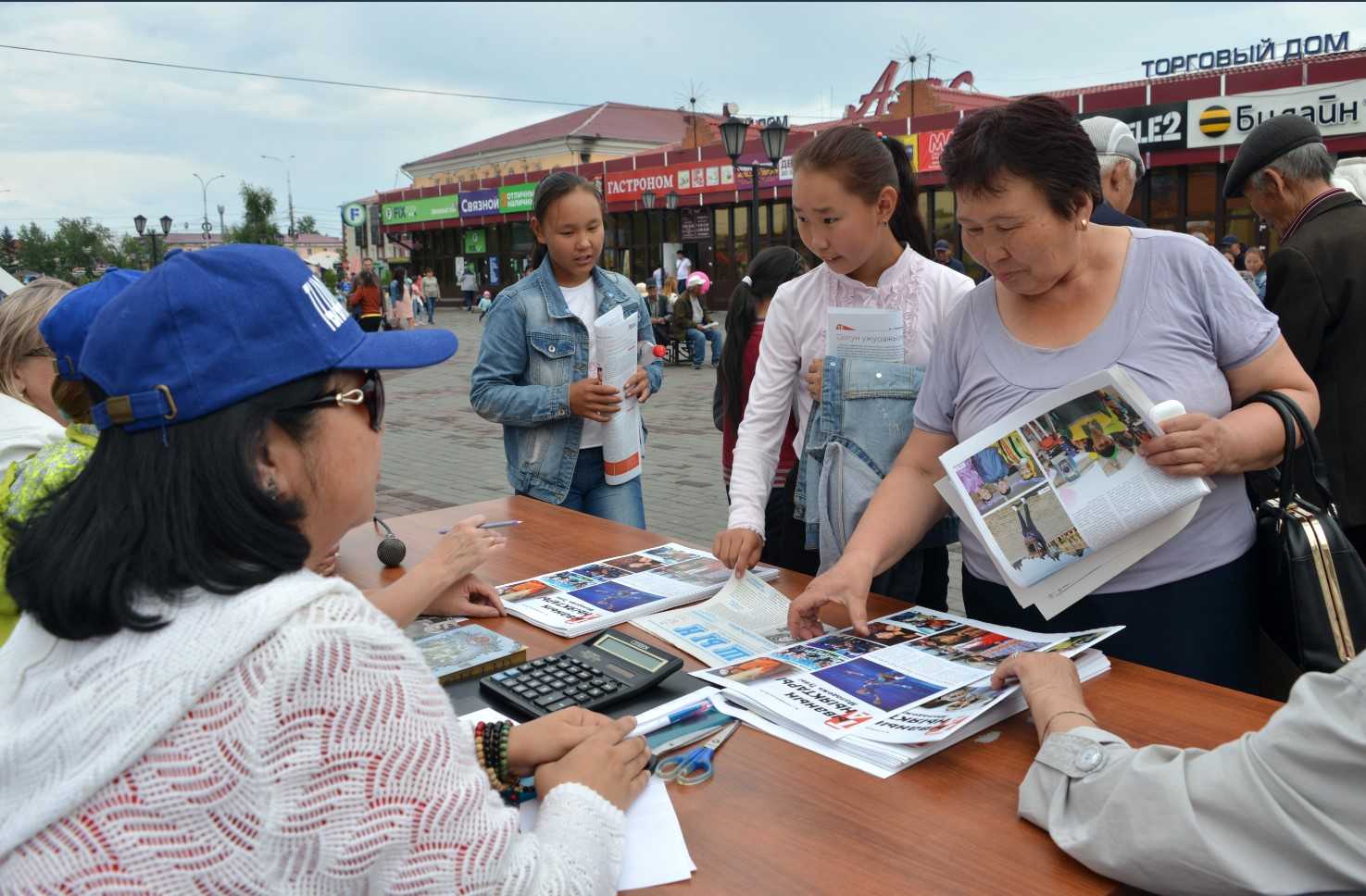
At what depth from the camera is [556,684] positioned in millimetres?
1527

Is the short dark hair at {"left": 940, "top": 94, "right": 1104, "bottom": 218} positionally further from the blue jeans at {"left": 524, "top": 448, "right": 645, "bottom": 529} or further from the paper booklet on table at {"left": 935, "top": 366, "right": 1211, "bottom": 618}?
the blue jeans at {"left": 524, "top": 448, "right": 645, "bottom": 529}

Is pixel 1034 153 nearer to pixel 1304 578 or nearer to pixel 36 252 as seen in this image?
pixel 1304 578

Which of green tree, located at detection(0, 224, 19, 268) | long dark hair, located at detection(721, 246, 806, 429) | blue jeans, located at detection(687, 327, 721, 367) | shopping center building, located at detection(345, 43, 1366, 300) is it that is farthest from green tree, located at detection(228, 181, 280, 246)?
long dark hair, located at detection(721, 246, 806, 429)

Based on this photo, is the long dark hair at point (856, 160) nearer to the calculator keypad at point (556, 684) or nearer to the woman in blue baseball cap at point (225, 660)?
the calculator keypad at point (556, 684)

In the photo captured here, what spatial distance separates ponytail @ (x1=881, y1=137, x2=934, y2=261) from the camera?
229 centimetres

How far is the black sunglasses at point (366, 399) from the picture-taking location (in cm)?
99

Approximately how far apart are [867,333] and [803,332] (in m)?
0.21

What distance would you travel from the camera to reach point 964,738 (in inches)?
53.5

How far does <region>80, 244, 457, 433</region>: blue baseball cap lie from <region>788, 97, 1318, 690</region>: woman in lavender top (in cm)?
102

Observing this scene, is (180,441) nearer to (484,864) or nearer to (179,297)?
(179,297)

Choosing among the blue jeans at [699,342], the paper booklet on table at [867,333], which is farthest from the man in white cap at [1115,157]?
the blue jeans at [699,342]

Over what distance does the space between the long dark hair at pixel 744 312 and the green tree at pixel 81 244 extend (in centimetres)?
2677

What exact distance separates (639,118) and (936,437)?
37484 mm

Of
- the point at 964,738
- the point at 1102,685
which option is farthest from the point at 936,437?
the point at 964,738
